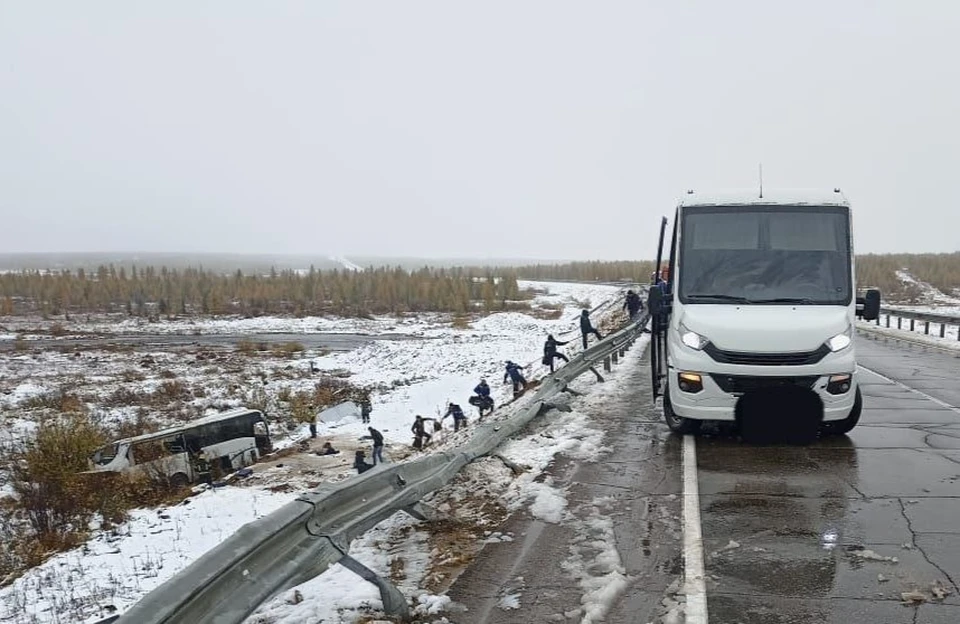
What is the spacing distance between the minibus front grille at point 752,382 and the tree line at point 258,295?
59397mm

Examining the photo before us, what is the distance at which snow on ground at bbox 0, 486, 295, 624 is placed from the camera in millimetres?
6219

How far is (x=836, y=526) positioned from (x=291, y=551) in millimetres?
Result: 4302

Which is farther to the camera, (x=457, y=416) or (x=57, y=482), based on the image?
(x=457, y=416)

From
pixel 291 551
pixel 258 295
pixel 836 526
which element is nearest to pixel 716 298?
pixel 836 526

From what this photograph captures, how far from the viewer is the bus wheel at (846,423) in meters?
8.20

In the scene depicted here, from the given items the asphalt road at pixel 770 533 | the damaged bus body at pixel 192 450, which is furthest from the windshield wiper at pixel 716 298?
the damaged bus body at pixel 192 450

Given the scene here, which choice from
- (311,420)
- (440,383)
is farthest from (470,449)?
(440,383)

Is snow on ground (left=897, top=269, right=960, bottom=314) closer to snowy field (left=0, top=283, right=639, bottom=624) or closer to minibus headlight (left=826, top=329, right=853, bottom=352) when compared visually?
snowy field (left=0, top=283, right=639, bottom=624)

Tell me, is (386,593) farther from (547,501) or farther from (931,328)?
(931,328)

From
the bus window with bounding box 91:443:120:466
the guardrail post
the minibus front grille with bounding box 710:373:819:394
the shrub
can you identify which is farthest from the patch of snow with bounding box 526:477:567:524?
the bus window with bounding box 91:443:120:466

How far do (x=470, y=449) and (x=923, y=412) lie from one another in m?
7.65

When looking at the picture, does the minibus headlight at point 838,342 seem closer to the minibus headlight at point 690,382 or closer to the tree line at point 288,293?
the minibus headlight at point 690,382

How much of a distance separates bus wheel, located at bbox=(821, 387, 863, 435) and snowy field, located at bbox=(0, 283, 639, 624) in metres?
2.79

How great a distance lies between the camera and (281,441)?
16.6 meters
